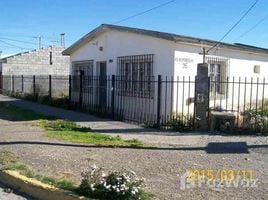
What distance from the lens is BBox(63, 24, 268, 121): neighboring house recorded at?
49.0 ft

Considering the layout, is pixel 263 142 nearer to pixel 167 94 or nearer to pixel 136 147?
pixel 136 147

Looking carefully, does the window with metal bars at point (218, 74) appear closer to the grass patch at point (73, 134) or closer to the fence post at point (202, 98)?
the fence post at point (202, 98)

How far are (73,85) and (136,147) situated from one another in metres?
12.0

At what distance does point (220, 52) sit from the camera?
17172 millimetres

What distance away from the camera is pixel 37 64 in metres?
37.3

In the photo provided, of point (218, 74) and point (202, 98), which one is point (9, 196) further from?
point (218, 74)

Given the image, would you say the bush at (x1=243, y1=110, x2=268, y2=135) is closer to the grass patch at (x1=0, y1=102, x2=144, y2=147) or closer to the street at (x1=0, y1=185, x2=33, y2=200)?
the grass patch at (x1=0, y1=102, x2=144, y2=147)

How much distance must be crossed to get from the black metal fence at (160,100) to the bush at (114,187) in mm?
6930

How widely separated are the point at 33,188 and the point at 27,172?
77cm

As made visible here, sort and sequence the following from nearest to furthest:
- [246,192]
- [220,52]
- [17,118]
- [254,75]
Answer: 1. [246,192]
2. [17,118]
3. [220,52]
4. [254,75]

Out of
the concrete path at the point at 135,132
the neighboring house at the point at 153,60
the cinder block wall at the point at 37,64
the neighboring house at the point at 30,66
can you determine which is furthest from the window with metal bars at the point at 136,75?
the cinder block wall at the point at 37,64

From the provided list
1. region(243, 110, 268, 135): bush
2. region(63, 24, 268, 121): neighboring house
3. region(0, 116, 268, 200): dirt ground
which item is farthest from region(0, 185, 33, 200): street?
region(63, 24, 268, 121): neighboring house

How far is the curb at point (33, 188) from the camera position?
19.3ft

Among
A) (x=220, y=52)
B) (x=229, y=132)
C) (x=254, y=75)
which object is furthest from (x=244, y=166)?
(x=254, y=75)
